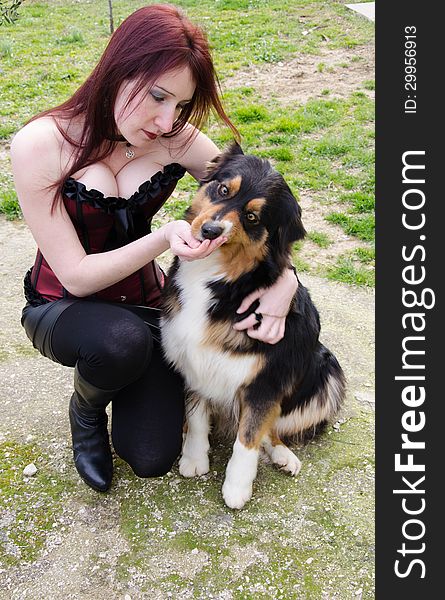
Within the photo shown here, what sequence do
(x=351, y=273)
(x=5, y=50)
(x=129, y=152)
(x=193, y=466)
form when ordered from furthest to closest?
(x=5, y=50), (x=351, y=273), (x=193, y=466), (x=129, y=152)

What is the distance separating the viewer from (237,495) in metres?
2.73

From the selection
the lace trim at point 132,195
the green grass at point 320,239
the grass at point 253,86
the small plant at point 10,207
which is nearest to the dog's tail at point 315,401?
the lace trim at point 132,195

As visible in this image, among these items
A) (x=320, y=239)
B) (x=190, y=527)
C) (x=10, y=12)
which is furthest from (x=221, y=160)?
(x=320, y=239)

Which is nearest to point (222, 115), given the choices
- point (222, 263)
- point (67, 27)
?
point (222, 263)

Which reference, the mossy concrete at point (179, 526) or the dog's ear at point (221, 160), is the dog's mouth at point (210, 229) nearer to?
the dog's ear at point (221, 160)

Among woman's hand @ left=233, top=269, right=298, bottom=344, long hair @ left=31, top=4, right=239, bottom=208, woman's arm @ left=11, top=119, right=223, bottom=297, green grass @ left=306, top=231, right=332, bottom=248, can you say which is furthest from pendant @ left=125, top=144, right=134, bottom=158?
green grass @ left=306, top=231, right=332, bottom=248

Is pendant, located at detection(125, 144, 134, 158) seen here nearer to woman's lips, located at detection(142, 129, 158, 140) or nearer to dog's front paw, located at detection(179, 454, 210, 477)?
woman's lips, located at detection(142, 129, 158, 140)

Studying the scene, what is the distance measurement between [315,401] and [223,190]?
1227 millimetres

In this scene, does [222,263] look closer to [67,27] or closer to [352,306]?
[352,306]

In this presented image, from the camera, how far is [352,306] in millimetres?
4473

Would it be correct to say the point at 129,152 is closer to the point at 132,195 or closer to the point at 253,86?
the point at 132,195

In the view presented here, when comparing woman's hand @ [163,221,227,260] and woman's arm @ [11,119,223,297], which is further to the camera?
woman's arm @ [11,119,223,297]

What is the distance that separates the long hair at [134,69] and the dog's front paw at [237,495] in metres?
1.45

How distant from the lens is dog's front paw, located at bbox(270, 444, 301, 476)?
2.96m
